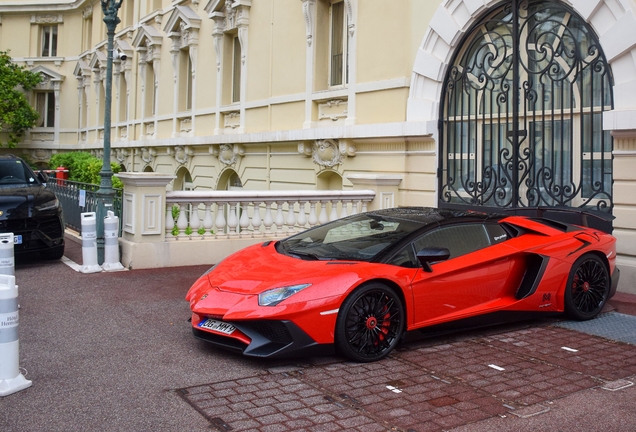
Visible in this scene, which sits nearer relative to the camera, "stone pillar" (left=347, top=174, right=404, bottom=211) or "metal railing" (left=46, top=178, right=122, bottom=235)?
"stone pillar" (left=347, top=174, right=404, bottom=211)

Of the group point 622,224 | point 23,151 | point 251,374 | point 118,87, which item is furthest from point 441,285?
point 23,151

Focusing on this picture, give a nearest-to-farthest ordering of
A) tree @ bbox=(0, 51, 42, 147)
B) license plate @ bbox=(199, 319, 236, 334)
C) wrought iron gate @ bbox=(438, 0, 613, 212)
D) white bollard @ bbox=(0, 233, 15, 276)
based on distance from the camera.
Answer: license plate @ bbox=(199, 319, 236, 334), white bollard @ bbox=(0, 233, 15, 276), wrought iron gate @ bbox=(438, 0, 613, 212), tree @ bbox=(0, 51, 42, 147)

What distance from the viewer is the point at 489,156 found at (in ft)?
38.5

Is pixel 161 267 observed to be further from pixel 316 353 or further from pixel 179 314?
pixel 316 353

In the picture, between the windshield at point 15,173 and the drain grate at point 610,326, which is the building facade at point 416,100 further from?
the windshield at point 15,173

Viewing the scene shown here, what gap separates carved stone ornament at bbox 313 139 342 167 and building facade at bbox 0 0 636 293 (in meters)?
0.04

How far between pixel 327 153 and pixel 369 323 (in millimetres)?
8995

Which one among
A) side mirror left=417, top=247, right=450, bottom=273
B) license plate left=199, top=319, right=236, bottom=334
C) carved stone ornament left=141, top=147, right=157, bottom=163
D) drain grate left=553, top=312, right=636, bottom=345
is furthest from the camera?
carved stone ornament left=141, top=147, right=157, bottom=163

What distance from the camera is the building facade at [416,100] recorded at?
998cm

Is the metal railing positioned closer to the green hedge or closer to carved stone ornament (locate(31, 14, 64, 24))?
the green hedge

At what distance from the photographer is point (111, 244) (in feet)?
34.6

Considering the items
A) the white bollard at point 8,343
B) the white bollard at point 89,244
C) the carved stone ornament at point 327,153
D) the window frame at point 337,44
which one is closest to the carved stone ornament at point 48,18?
the window frame at point 337,44

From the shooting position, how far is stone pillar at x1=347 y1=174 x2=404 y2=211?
12578 mm

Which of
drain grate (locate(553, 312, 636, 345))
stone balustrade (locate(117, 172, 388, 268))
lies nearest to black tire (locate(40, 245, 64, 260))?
stone balustrade (locate(117, 172, 388, 268))
